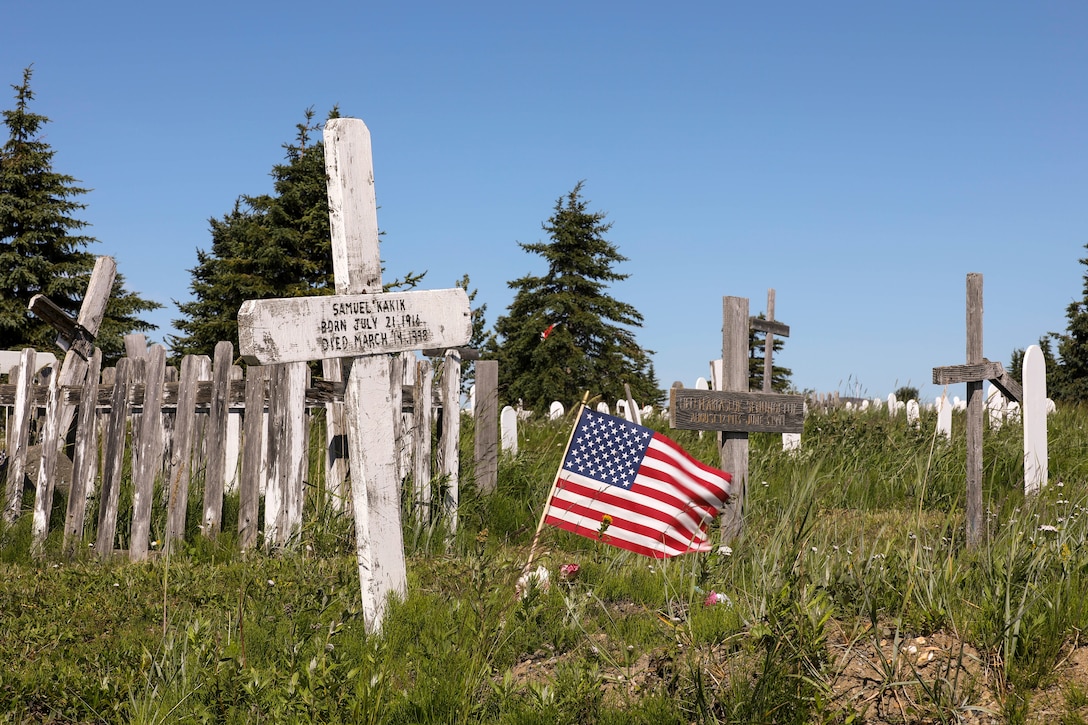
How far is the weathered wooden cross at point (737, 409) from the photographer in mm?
6844

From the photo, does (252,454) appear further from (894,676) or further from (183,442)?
(894,676)

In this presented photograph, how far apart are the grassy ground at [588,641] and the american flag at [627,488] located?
28 centimetres

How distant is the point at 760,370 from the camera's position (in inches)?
1334

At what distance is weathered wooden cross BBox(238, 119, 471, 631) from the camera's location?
481cm

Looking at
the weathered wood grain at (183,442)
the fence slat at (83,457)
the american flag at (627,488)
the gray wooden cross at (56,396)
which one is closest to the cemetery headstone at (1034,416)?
the american flag at (627,488)

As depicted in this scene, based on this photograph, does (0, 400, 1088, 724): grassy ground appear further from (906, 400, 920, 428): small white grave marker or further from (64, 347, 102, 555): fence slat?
(906, 400, 920, 428): small white grave marker

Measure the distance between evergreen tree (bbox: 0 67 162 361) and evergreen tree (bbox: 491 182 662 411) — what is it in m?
12.9

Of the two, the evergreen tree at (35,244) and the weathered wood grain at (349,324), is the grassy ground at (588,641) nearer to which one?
the weathered wood grain at (349,324)

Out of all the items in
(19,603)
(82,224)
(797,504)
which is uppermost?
(82,224)

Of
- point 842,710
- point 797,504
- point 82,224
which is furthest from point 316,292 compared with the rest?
point 842,710

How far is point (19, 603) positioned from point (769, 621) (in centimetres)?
472

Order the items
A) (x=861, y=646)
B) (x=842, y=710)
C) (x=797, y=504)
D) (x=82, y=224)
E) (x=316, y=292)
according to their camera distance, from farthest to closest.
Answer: (x=82, y=224) < (x=316, y=292) < (x=797, y=504) < (x=861, y=646) < (x=842, y=710)

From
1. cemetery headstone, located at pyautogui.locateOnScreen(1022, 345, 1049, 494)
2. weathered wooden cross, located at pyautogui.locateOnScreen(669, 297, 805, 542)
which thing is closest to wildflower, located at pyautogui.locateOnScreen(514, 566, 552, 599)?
weathered wooden cross, located at pyautogui.locateOnScreen(669, 297, 805, 542)

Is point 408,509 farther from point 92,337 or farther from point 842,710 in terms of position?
point 842,710
